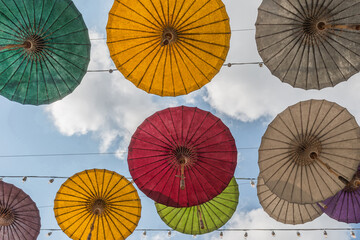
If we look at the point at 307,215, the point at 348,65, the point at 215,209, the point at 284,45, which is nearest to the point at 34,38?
the point at 284,45

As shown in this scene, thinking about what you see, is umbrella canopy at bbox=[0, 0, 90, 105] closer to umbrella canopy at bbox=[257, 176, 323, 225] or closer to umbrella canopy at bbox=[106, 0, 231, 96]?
umbrella canopy at bbox=[106, 0, 231, 96]

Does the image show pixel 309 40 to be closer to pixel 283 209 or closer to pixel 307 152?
pixel 307 152

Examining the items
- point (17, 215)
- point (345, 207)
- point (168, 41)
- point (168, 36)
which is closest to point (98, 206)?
point (17, 215)

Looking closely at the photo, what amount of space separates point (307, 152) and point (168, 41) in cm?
511

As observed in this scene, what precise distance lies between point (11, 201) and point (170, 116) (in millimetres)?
6103

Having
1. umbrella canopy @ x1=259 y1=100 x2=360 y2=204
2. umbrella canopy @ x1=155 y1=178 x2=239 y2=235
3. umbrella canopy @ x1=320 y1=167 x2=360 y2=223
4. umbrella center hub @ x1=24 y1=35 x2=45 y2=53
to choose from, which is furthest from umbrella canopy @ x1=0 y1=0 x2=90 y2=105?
umbrella canopy @ x1=320 y1=167 x2=360 y2=223

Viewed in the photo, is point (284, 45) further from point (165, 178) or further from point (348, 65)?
point (165, 178)

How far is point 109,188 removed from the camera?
855 cm

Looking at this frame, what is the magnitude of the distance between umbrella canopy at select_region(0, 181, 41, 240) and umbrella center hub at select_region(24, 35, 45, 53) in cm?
452

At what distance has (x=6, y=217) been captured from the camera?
8891mm

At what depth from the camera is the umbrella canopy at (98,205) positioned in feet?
27.6

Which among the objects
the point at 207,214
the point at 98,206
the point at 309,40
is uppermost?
the point at 309,40

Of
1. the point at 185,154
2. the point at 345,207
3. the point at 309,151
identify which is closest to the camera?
the point at 309,151

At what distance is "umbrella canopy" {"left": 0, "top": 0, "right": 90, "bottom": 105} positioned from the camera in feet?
23.1
